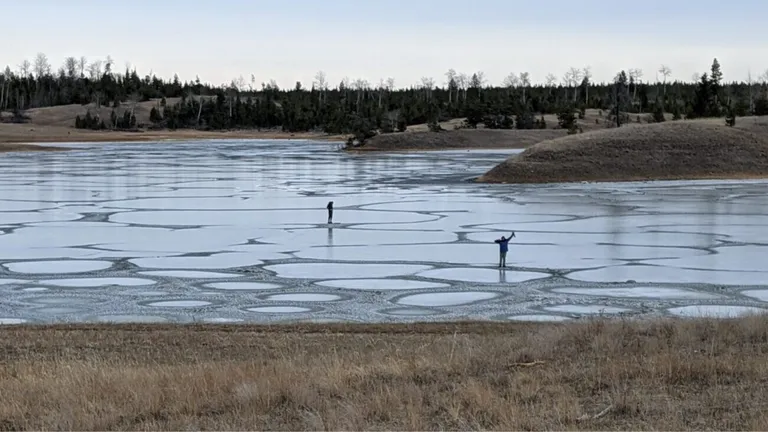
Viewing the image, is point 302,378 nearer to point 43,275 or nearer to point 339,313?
point 339,313

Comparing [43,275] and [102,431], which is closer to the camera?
[102,431]

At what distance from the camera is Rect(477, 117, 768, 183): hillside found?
51.8 m

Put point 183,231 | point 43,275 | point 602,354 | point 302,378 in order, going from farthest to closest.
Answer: point 183,231 → point 43,275 → point 602,354 → point 302,378

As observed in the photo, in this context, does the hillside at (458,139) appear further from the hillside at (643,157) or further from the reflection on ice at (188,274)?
the reflection on ice at (188,274)

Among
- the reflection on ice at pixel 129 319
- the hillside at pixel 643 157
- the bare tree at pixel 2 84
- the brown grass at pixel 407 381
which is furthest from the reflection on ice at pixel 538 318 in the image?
the bare tree at pixel 2 84

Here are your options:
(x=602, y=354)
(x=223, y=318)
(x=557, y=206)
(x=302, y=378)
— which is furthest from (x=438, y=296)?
(x=557, y=206)

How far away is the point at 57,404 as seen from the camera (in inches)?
362

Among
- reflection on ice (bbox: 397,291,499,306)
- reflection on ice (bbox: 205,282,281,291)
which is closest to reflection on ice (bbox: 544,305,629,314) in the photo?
reflection on ice (bbox: 397,291,499,306)

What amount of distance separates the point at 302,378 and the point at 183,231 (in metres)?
Answer: 17.9

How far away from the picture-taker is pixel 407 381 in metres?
9.92

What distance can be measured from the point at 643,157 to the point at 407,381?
46611 mm

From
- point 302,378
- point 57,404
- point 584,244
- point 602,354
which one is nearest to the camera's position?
point 57,404

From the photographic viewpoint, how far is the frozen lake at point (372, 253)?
17156 mm

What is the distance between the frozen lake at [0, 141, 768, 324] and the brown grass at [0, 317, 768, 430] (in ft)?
10.2
